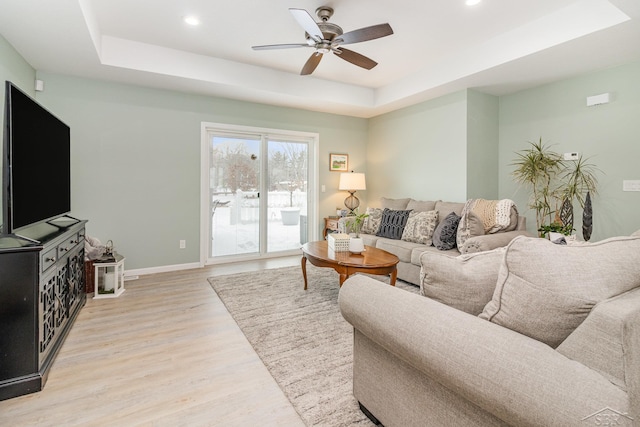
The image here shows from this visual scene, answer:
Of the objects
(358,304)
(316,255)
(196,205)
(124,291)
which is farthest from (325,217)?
(358,304)

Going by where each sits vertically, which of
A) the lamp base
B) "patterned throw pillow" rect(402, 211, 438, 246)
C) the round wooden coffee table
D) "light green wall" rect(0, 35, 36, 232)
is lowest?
the round wooden coffee table

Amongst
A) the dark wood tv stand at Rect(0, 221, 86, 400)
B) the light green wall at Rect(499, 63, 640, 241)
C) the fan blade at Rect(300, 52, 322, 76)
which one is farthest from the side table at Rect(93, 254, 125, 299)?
the light green wall at Rect(499, 63, 640, 241)

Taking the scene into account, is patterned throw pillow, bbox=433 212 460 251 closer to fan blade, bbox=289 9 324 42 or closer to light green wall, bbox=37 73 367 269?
fan blade, bbox=289 9 324 42

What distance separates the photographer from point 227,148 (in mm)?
4863

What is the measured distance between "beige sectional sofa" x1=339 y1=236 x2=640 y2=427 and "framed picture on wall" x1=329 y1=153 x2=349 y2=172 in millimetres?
4453

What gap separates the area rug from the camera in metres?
1.73

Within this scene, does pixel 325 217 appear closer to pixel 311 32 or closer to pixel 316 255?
pixel 316 255

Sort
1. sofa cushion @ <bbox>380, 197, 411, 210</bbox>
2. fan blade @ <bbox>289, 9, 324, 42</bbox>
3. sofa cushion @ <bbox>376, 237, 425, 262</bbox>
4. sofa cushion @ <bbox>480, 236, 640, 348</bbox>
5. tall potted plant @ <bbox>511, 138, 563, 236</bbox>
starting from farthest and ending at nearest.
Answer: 1. sofa cushion @ <bbox>380, 197, 411, 210</bbox>
2. tall potted plant @ <bbox>511, 138, 563, 236</bbox>
3. sofa cushion @ <bbox>376, 237, 425, 262</bbox>
4. fan blade @ <bbox>289, 9, 324, 42</bbox>
5. sofa cushion @ <bbox>480, 236, 640, 348</bbox>

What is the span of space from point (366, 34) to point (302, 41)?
1.26 metres

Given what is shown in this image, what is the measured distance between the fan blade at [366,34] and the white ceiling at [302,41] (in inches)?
14.3

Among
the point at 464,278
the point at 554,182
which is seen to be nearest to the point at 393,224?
the point at 554,182

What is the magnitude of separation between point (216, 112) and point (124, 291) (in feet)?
8.81

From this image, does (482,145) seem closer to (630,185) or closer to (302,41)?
(630,185)

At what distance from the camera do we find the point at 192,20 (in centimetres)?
310
